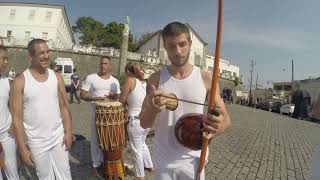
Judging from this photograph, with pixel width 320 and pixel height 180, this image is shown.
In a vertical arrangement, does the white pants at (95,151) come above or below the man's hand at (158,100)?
below

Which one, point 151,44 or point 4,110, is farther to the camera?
point 151,44

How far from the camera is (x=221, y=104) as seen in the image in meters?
2.43

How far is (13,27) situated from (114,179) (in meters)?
74.6

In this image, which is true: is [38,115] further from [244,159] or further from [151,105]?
[244,159]

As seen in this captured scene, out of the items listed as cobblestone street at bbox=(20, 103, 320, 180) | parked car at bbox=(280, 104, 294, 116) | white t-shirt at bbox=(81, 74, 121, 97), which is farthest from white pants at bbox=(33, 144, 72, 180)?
parked car at bbox=(280, 104, 294, 116)

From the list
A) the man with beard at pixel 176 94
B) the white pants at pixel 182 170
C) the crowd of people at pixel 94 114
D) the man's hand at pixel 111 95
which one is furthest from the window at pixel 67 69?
the white pants at pixel 182 170

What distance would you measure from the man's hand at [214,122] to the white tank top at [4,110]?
2861 millimetres

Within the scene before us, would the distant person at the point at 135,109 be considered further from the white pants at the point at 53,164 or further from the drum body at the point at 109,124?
the white pants at the point at 53,164

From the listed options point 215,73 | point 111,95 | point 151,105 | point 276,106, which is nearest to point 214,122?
point 215,73

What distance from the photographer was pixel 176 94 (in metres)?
2.63

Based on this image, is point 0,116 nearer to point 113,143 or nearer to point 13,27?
point 113,143

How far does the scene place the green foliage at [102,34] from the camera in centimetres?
6912

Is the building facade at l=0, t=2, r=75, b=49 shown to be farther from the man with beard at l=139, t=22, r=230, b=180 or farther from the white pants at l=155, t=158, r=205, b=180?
the white pants at l=155, t=158, r=205, b=180

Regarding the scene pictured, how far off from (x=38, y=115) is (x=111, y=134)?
82.8 inches
